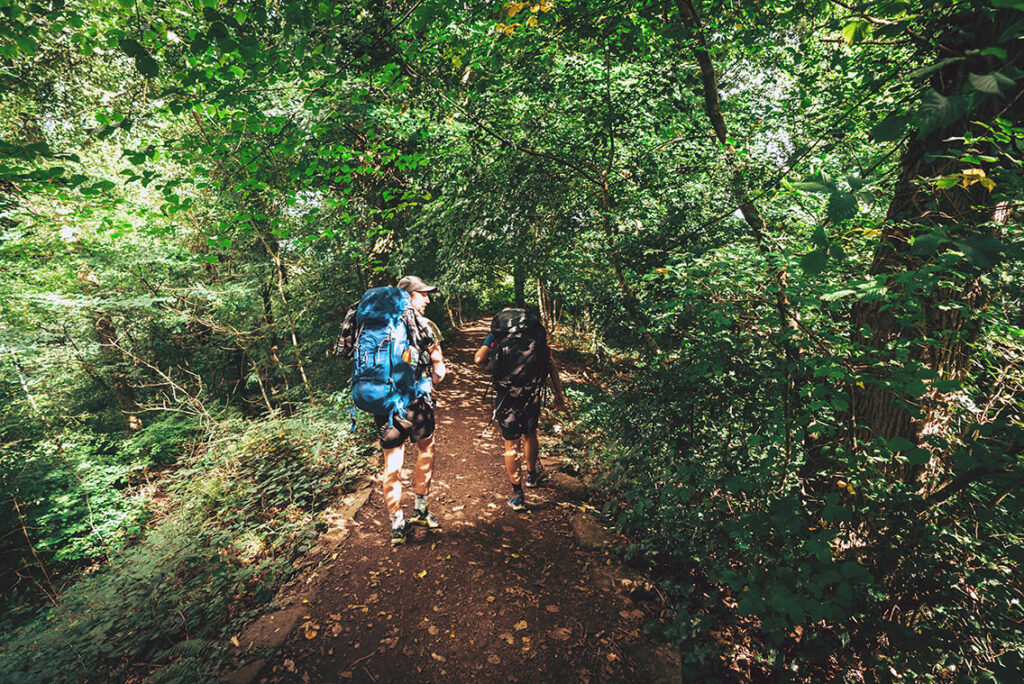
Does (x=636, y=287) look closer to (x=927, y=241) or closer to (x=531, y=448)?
(x=531, y=448)

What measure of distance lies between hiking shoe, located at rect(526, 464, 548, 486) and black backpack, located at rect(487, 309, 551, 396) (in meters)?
1.23

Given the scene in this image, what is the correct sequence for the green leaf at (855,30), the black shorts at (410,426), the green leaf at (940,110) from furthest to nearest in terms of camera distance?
the black shorts at (410,426) → the green leaf at (855,30) → the green leaf at (940,110)

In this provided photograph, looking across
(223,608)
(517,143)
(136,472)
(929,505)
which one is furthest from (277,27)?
(136,472)

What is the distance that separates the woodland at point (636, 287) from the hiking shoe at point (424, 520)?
118 centimetres

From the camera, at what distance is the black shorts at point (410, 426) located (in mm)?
3575

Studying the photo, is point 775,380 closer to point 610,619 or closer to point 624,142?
point 610,619

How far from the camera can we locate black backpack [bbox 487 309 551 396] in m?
3.90

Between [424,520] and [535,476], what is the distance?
1376 mm

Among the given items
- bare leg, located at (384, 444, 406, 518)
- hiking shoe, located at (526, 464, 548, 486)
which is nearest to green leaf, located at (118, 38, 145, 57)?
bare leg, located at (384, 444, 406, 518)

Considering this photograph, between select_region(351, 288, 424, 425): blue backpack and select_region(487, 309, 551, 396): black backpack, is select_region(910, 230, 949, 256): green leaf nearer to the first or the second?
select_region(487, 309, 551, 396): black backpack

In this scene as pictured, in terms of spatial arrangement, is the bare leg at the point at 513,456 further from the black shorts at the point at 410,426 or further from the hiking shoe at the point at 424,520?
the hiking shoe at the point at 424,520

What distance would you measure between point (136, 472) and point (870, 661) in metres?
12.5

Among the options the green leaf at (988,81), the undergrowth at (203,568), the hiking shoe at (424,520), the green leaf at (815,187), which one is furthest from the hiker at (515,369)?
the green leaf at (988,81)

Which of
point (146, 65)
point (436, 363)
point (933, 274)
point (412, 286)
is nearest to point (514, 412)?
point (436, 363)
